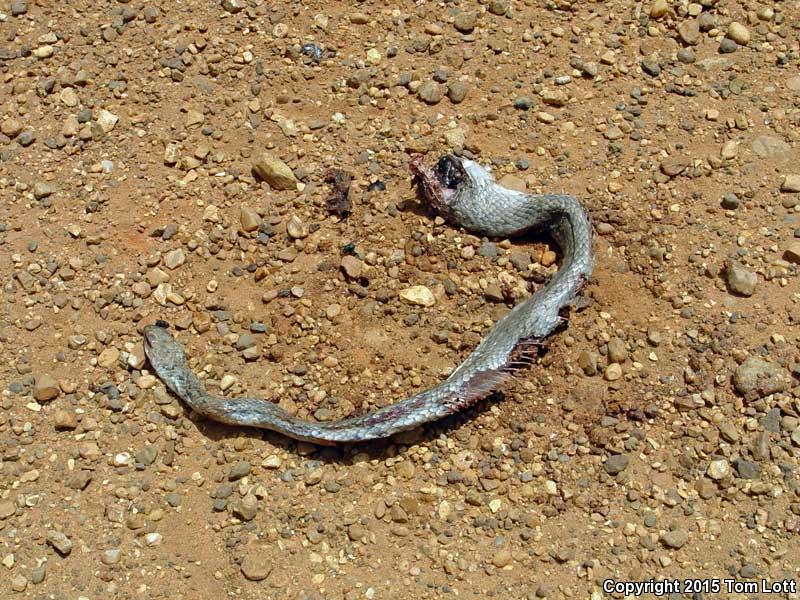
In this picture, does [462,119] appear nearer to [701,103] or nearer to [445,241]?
[445,241]

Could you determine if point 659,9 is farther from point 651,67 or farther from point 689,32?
point 651,67

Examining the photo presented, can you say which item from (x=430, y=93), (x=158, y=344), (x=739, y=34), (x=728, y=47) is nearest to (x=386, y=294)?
(x=158, y=344)

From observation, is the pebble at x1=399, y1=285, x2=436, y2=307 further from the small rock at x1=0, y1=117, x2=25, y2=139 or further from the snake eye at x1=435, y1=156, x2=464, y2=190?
the small rock at x1=0, y1=117, x2=25, y2=139

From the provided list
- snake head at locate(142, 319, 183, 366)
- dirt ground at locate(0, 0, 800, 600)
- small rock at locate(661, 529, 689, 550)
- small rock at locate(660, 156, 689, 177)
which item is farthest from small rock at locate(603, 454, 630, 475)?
snake head at locate(142, 319, 183, 366)

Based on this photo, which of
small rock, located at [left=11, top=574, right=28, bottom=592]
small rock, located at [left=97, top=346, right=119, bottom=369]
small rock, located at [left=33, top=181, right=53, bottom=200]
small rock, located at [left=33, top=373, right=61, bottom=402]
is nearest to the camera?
small rock, located at [left=11, top=574, right=28, bottom=592]

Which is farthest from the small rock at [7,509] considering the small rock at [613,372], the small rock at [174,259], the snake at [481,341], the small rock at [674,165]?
the small rock at [674,165]

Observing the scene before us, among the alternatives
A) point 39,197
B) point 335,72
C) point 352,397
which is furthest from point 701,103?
point 39,197

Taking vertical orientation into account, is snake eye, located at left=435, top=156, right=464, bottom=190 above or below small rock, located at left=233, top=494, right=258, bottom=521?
above

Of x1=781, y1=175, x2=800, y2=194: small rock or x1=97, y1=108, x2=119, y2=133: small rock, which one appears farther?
x1=97, y1=108, x2=119, y2=133: small rock
